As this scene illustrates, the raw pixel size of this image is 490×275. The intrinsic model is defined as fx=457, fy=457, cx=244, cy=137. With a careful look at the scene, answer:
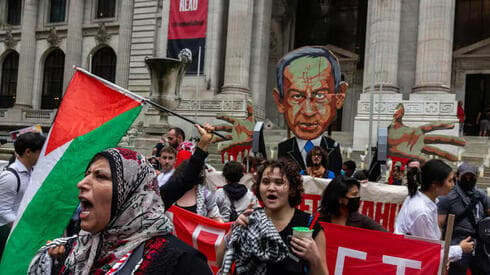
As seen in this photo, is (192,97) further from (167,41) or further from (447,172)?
(447,172)

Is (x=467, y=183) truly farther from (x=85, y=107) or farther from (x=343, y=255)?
(x=85, y=107)

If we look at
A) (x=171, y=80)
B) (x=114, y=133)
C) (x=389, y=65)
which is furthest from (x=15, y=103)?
(x=114, y=133)

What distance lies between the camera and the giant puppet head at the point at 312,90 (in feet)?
23.9

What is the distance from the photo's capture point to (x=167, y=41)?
24219 mm

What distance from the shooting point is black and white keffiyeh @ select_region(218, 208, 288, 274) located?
270cm

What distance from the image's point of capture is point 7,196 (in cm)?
427

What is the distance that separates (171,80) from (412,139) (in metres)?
8.87

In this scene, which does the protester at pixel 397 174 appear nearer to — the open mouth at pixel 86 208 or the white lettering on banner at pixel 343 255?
the white lettering on banner at pixel 343 255

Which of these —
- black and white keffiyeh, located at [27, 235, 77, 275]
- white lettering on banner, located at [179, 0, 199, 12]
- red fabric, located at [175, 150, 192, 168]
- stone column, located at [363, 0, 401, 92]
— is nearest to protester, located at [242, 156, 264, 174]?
red fabric, located at [175, 150, 192, 168]

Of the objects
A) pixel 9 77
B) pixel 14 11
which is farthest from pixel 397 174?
pixel 14 11

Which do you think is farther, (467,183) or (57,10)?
(57,10)

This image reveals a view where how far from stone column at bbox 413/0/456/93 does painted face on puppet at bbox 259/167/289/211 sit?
17.3 metres

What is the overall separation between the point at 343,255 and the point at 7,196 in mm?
3115

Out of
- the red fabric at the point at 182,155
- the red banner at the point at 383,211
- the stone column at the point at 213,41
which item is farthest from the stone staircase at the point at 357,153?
the red fabric at the point at 182,155
